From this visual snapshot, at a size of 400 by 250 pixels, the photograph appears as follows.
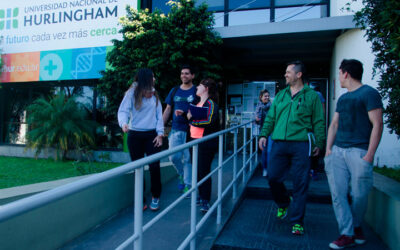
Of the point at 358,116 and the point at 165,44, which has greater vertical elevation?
the point at 165,44

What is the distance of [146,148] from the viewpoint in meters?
3.63

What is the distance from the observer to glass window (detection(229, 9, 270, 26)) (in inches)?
323

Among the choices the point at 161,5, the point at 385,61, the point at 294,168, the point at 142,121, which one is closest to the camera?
the point at 385,61

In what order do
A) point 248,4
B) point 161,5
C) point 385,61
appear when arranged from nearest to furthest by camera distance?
point 385,61, point 248,4, point 161,5

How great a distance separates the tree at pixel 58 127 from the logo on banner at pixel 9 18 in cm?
395

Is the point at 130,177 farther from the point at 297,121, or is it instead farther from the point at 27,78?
the point at 27,78

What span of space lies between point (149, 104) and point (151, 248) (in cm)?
193

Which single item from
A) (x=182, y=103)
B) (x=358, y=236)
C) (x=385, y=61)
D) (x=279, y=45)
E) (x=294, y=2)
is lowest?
(x=358, y=236)

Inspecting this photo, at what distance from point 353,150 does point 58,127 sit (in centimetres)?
730

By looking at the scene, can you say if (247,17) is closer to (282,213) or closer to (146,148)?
(146,148)

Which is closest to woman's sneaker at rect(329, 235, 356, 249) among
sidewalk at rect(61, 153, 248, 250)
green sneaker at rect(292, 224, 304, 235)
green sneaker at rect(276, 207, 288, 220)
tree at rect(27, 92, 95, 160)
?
green sneaker at rect(292, 224, 304, 235)

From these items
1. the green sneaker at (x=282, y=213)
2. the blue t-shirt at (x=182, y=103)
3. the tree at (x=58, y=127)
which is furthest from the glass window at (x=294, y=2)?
the green sneaker at (x=282, y=213)

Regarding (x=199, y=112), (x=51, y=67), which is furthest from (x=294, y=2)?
(x=51, y=67)

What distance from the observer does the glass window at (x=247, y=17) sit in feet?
26.9
